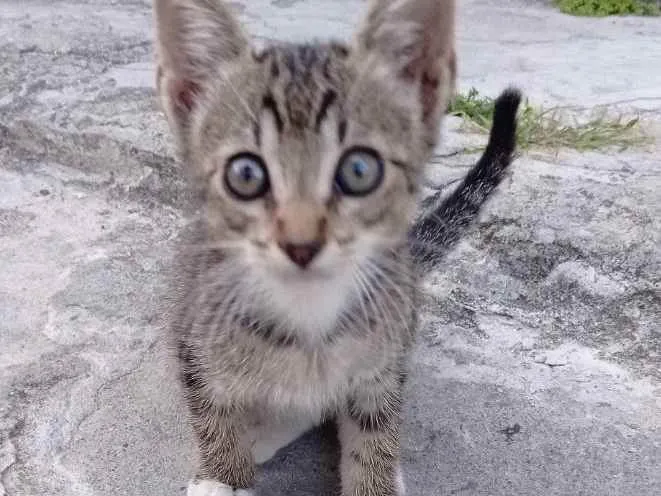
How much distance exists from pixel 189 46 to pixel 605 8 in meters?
3.13

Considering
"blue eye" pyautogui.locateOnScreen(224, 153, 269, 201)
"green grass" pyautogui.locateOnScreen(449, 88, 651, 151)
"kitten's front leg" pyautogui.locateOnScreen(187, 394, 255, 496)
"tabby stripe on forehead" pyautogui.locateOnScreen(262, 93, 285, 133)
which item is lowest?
"kitten's front leg" pyautogui.locateOnScreen(187, 394, 255, 496)

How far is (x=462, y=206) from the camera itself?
1.92 metres

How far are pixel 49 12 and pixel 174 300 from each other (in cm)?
225

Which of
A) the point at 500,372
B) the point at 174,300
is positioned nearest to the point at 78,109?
the point at 174,300

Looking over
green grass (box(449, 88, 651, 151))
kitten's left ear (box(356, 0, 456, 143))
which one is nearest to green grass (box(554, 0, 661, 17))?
green grass (box(449, 88, 651, 151))

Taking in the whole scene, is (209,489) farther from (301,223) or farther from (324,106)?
(324,106)

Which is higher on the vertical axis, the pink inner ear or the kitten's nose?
the pink inner ear

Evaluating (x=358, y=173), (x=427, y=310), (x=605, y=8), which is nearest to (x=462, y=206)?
(x=427, y=310)

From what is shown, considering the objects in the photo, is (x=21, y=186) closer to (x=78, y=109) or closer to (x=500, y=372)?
(x=78, y=109)

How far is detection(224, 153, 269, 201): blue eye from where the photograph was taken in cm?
126

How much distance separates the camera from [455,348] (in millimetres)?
1980

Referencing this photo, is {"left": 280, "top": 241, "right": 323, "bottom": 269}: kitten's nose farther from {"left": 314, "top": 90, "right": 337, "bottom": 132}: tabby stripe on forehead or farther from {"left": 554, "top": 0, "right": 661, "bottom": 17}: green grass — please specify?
{"left": 554, "top": 0, "right": 661, "bottom": 17}: green grass

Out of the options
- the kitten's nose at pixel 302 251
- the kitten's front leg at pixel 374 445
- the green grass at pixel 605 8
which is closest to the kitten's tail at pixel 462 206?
the kitten's front leg at pixel 374 445

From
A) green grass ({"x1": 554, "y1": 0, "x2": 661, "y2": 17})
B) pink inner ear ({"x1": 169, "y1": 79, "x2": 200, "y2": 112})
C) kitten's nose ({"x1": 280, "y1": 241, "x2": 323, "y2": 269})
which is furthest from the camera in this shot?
green grass ({"x1": 554, "y1": 0, "x2": 661, "y2": 17})
